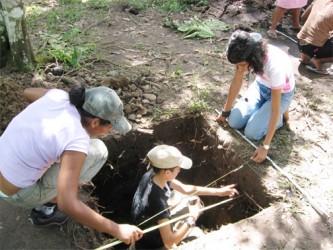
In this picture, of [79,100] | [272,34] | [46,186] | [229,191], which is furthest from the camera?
[272,34]

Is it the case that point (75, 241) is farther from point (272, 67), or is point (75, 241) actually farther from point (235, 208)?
point (272, 67)

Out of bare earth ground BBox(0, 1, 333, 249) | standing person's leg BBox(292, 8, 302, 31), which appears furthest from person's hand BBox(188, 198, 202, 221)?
standing person's leg BBox(292, 8, 302, 31)

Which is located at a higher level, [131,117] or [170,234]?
[131,117]

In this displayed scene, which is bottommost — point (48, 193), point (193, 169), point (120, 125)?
point (193, 169)

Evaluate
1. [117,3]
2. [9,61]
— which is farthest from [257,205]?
[117,3]

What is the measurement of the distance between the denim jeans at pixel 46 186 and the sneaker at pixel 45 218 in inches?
6.7

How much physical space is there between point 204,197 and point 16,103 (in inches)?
106

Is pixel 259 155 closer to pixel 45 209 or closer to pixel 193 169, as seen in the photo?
pixel 193 169

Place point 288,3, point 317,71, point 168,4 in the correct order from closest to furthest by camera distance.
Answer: point 317,71 < point 288,3 < point 168,4

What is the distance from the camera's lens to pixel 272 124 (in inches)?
148

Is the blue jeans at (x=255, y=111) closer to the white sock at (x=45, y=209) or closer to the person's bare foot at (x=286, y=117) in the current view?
the person's bare foot at (x=286, y=117)

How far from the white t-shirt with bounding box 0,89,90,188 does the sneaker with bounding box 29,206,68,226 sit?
53 centimetres

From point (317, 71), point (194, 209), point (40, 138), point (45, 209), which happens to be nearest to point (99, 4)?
point (317, 71)

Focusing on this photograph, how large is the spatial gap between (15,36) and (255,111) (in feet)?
10.4
